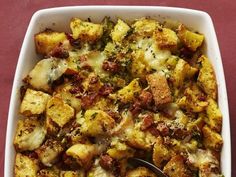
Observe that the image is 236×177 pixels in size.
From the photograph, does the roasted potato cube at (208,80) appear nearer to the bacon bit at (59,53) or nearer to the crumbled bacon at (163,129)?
the crumbled bacon at (163,129)

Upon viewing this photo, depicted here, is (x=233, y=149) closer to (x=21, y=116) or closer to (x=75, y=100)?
(x=75, y=100)

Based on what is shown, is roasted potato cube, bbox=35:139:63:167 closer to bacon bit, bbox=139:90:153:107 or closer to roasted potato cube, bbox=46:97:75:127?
roasted potato cube, bbox=46:97:75:127

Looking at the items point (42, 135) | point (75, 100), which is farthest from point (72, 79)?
point (42, 135)

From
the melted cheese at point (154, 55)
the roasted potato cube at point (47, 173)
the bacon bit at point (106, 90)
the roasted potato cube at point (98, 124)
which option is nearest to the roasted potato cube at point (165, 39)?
the melted cheese at point (154, 55)

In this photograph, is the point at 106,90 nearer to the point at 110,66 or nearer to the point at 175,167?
the point at 110,66

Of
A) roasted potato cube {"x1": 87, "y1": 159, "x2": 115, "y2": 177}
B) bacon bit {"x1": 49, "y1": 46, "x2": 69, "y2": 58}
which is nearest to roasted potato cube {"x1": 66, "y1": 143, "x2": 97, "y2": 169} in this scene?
roasted potato cube {"x1": 87, "y1": 159, "x2": 115, "y2": 177}

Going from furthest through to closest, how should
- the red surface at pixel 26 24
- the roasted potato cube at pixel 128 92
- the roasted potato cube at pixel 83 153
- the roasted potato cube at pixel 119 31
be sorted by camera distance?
the red surface at pixel 26 24
the roasted potato cube at pixel 119 31
the roasted potato cube at pixel 128 92
the roasted potato cube at pixel 83 153
